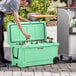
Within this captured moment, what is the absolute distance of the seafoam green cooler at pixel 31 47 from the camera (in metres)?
7.96

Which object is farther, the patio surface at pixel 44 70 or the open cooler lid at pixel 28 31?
the open cooler lid at pixel 28 31

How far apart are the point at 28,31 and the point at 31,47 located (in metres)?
0.71

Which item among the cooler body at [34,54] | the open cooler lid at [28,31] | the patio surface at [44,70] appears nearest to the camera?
the patio surface at [44,70]

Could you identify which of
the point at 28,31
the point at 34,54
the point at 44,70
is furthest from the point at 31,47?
the point at 28,31

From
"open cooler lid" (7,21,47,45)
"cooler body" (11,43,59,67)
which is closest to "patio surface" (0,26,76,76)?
"cooler body" (11,43,59,67)

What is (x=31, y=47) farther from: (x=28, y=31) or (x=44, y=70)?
(x=28, y=31)

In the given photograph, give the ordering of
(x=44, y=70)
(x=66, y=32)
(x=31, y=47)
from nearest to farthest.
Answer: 1. (x=44, y=70)
2. (x=31, y=47)
3. (x=66, y=32)

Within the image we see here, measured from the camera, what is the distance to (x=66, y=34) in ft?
27.9

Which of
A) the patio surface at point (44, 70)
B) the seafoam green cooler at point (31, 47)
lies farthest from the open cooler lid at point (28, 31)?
the patio surface at point (44, 70)

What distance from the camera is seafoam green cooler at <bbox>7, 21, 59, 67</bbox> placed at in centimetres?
796

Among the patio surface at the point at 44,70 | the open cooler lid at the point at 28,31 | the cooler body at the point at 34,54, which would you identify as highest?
the open cooler lid at the point at 28,31

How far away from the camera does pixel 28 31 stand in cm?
859

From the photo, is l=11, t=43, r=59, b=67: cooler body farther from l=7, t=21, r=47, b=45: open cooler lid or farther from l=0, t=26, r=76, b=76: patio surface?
l=7, t=21, r=47, b=45: open cooler lid

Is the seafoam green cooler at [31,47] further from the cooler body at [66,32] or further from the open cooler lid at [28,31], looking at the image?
the cooler body at [66,32]
